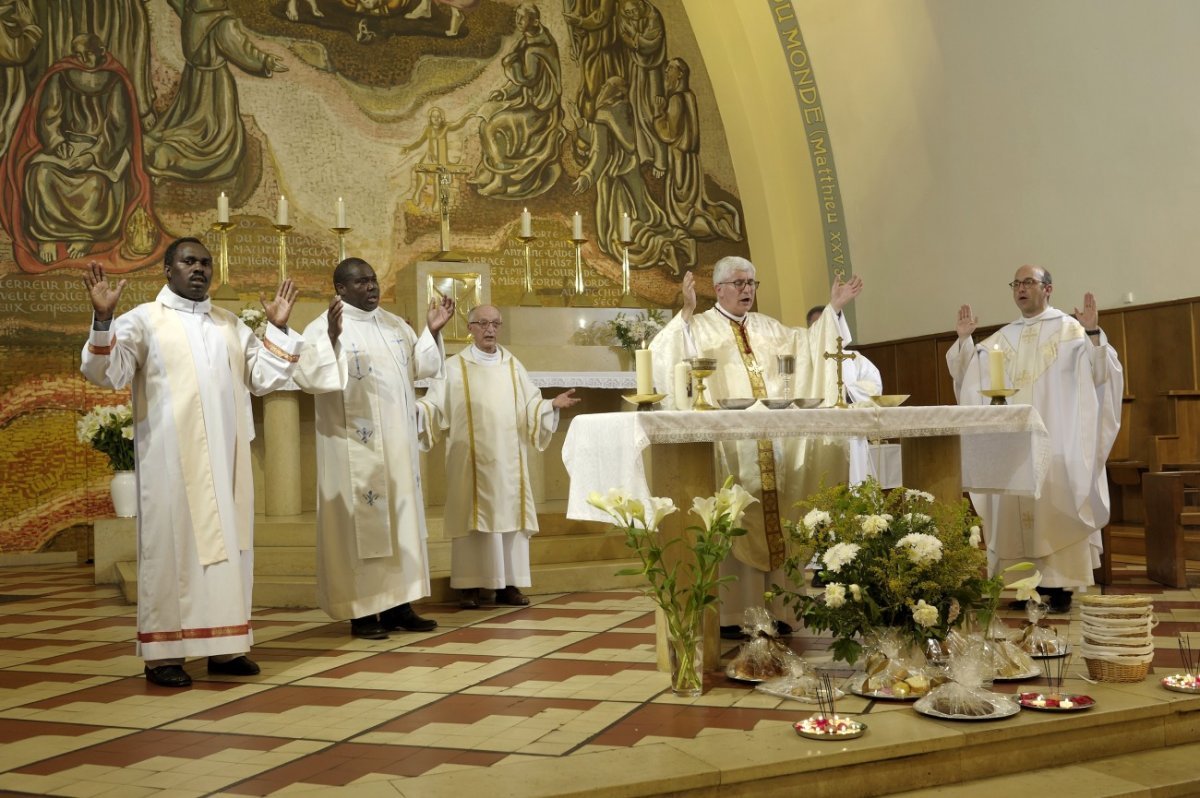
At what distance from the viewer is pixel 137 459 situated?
5301 millimetres

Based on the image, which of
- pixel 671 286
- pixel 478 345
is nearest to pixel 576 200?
pixel 671 286

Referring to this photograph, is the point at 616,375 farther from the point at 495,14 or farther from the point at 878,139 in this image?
the point at 495,14

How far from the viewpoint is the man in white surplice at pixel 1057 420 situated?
21.6 ft

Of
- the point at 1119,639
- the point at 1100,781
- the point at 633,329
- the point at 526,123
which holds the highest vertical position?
the point at 526,123

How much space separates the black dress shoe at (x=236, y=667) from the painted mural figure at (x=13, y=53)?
8.08 meters

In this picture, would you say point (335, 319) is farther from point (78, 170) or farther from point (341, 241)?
point (78, 170)

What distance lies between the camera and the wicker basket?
4484 millimetres

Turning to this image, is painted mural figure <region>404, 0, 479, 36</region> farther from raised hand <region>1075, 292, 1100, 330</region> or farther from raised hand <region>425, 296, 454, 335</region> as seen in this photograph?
raised hand <region>1075, 292, 1100, 330</region>

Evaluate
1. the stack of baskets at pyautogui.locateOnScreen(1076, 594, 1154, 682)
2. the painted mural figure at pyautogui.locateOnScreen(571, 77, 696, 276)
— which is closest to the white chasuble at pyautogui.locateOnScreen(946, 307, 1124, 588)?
the stack of baskets at pyautogui.locateOnScreen(1076, 594, 1154, 682)

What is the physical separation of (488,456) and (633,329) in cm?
347

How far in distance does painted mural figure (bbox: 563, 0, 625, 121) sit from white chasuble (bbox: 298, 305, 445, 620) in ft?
24.5

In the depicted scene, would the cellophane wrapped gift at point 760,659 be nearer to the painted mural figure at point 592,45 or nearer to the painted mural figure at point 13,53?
the painted mural figure at point 592,45

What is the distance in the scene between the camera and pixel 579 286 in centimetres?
1219

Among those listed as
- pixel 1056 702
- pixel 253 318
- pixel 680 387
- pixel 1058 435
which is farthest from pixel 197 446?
pixel 1058 435
